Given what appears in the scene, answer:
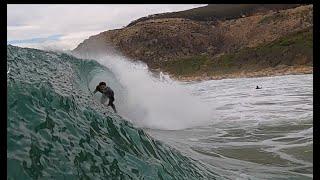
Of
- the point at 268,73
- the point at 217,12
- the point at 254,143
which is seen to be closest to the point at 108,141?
the point at 254,143

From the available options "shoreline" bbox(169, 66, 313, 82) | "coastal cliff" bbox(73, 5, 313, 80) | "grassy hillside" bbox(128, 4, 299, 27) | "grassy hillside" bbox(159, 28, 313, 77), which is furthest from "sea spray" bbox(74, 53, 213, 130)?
"grassy hillside" bbox(128, 4, 299, 27)

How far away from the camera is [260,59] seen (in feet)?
234

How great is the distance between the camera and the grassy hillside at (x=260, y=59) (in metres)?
66.0

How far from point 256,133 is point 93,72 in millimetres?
5451

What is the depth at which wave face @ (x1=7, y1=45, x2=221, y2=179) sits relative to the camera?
511cm

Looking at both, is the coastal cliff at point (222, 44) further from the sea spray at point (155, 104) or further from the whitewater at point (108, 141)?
the whitewater at point (108, 141)

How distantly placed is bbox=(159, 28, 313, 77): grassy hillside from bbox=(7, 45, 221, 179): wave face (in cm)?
5633

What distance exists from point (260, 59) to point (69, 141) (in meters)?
67.4

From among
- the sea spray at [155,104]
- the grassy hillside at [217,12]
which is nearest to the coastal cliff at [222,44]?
the grassy hillside at [217,12]

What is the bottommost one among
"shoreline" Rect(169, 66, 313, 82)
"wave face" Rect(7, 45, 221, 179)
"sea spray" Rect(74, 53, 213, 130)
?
"wave face" Rect(7, 45, 221, 179)

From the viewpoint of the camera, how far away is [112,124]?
277 inches

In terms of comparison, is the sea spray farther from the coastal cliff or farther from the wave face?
the coastal cliff

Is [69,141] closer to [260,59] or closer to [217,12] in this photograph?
[260,59]
